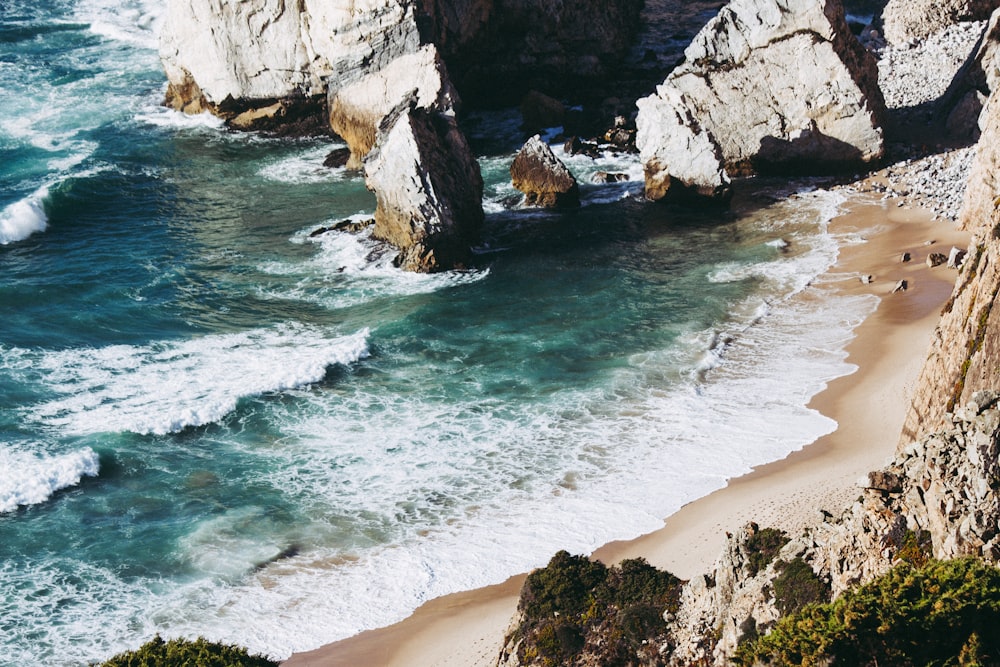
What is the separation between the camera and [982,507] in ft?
35.6

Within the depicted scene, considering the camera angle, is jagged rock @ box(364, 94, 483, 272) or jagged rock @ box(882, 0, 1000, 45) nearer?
jagged rock @ box(364, 94, 483, 272)

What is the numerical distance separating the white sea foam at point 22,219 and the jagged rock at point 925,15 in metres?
35.8

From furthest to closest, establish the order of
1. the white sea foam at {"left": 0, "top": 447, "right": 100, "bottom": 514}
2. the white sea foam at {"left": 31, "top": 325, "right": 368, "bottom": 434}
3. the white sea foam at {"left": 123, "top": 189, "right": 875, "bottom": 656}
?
1. the white sea foam at {"left": 31, "top": 325, "right": 368, "bottom": 434}
2. the white sea foam at {"left": 0, "top": 447, "right": 100, "bottom": 514}
3. the white sea foam at {"left": 123, "top": 189, "right": 875, "bottom": 656}

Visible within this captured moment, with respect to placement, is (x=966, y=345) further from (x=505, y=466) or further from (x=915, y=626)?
(x=505, y=466)

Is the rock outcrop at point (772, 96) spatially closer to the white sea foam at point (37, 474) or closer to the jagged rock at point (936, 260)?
the jagged rock at point (936, 260)

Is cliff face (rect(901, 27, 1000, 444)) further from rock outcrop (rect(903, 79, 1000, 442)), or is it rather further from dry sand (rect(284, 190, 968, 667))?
dry sand (rect(284, 190, 968, 667))

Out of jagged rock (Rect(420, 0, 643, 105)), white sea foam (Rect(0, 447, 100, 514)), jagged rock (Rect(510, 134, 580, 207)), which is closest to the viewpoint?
white sea foam (Rect(0, 447, 100, 514))

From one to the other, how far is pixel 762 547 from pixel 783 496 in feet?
22.9

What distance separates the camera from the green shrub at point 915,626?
979 cm

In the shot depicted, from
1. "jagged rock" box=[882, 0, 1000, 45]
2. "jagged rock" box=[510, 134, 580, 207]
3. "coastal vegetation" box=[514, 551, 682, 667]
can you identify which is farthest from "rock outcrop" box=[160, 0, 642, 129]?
"coastal vegetation" box=[514, 551, 682, 667]

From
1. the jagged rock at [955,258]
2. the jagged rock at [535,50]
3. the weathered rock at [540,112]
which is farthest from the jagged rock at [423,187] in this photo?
the jagged rock at [955,258]

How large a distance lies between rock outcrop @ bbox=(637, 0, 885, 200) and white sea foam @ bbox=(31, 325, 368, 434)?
14.2m

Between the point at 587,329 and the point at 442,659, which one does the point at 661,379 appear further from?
the point at 442,659

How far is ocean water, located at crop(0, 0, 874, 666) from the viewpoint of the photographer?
19156 millimetres
